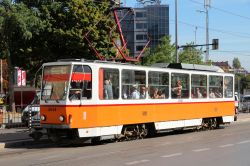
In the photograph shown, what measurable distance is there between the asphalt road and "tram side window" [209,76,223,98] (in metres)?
5.73

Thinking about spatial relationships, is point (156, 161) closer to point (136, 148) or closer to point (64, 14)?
point (136, 148)

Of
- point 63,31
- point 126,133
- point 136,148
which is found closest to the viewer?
point 136,148

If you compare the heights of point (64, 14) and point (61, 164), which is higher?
point (64, 14)

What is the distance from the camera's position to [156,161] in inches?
535

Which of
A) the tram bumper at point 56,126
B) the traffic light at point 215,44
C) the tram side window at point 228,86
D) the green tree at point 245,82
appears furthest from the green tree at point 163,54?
the green tree at point 245,82

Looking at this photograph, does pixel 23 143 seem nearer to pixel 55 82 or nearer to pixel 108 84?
pixel 55 82

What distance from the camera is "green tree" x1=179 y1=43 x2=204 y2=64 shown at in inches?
2721

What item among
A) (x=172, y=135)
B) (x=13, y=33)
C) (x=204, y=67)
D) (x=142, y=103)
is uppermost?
(x=13, y=33)

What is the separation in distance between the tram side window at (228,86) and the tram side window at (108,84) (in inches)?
372

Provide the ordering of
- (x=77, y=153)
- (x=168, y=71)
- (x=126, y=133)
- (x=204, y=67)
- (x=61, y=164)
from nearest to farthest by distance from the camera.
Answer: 1. (x=61, y=164)
2. (x=77, y=153)
3. (x=126, y=133)
4. (x=168, y=71)
5. (x=204, y=67)

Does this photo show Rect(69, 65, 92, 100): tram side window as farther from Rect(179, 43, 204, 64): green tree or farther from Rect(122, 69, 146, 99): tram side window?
Rect(179, 43, 204, 64): green tree

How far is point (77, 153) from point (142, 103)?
16.9 feet

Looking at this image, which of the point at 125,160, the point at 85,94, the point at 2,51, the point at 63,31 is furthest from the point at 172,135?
the point at 2,51

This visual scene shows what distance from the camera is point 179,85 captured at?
75.0 feet
